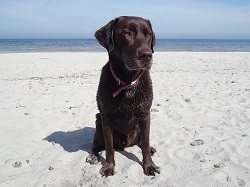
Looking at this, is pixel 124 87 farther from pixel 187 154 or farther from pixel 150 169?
pixel 187 154

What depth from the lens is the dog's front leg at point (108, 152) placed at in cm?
341

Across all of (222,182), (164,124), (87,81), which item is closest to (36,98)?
(87,81)

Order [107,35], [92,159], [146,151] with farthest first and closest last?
[92,159]
[146,151]
[107,35]

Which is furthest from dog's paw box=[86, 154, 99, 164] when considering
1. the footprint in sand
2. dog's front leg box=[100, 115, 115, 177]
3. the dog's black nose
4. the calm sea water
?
the calm sea water

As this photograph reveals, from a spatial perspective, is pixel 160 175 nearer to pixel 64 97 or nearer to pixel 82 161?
pixel 82 161

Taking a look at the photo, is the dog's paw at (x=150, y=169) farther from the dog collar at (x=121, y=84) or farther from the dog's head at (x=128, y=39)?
the dog's head at (x=128, y=39)

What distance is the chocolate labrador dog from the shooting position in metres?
3.30

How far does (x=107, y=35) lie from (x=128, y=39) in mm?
281

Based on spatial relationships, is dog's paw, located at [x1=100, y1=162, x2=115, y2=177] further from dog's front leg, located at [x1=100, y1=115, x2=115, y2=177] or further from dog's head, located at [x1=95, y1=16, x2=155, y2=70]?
dog's head, located at [x1=95, y1=16, x2=155, y2=70]

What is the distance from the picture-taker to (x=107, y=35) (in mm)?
3352

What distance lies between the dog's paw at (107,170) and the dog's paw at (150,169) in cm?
40

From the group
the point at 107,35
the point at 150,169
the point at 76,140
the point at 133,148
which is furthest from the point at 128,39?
the point at 76,140

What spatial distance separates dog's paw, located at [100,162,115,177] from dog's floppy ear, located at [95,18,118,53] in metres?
1.43

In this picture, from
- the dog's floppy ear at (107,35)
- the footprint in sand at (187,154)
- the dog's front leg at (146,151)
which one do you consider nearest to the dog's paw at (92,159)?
the dog's front leg at (146,151)
